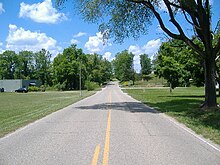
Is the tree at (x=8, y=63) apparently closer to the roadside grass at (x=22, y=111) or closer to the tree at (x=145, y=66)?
the tree at (x=145, y=66)

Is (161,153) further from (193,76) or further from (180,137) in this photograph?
(193,76)

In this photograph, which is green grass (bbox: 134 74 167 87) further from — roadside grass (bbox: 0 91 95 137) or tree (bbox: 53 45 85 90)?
roadside grass (bbox: 0 91 95 137)

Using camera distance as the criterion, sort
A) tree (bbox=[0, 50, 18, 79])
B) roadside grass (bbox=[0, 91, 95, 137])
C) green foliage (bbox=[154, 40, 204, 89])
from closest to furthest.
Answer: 1. roadside grass (bbox=[0, 91, 95, 137])
2. green foliage (bbox=[154, 40, 204, 89])
3. tree (bbox=[0, 50, 18, 79])

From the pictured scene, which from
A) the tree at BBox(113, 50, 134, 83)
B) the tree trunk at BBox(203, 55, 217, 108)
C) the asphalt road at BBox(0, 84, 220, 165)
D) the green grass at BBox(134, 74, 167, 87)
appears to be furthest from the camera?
the tree at BBox(113, 50, 134, 83)

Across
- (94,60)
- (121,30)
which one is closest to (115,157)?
(121,30)

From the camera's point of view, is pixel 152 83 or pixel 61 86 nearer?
pixel 61 86

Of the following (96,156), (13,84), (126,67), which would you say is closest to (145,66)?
(126,67)

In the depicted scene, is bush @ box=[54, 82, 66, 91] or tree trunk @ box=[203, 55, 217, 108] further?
bush @ box=[54, 82, 66, 91]

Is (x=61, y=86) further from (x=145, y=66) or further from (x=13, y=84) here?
(x=145, y=66)

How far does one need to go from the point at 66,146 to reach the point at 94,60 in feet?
498

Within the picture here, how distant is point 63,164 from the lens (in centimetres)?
720

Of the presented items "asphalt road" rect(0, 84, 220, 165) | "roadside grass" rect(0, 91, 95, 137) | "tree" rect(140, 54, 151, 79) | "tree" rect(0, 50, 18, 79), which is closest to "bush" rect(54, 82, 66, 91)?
"tree" rect(0, 50, 18, 79)

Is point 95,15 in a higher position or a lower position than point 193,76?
higher

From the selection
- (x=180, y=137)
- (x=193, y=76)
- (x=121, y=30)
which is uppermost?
(x=121, y=30)
